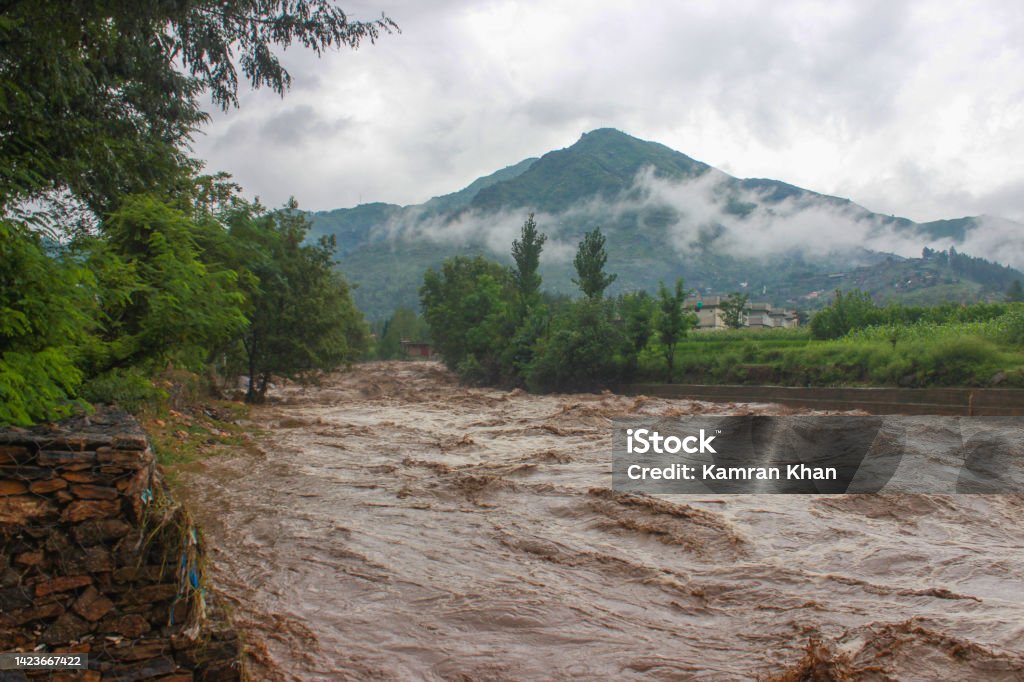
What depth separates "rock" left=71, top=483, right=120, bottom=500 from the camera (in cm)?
410

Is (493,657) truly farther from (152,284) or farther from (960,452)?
(960,452)

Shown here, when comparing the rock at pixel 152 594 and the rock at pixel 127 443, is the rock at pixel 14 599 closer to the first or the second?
the rock at pixel 152 594

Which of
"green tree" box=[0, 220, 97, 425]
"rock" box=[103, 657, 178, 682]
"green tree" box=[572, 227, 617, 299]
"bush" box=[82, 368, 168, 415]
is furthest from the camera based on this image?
"green tree" box=[572, 227, 617, 299]

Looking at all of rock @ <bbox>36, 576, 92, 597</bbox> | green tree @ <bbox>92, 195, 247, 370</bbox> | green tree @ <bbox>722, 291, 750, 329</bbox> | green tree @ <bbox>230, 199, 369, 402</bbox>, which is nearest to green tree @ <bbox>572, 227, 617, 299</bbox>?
green tree @ <bbox>230, 199, 369, 402</bbox>

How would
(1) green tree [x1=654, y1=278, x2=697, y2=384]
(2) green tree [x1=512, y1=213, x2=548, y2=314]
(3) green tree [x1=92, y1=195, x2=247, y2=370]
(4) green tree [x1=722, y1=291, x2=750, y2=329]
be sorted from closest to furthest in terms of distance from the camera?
(3) green tree [x1=92, y1=195, x2=247, y2=370] → (1) green tree [x1=654, y1=278, x2=697, y2=384] → (2) green tree [x1=512, y1=213, x2=548, y2=314] → (4) green tree [x1=722, y1=291, x2=750, y2=329]

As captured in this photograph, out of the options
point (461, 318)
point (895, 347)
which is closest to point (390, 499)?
point (895, 347)

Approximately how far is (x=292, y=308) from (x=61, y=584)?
22.2 meters

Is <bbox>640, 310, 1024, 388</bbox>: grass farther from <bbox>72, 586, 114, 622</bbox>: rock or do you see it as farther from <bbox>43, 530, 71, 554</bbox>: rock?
<bbox>43, 530, 71, 554</bbox>: rock

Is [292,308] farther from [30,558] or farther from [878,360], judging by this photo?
[30,558]

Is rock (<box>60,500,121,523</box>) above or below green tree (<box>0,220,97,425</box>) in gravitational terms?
below

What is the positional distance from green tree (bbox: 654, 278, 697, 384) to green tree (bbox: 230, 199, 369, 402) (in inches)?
557

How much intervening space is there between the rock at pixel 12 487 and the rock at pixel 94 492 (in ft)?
0.77

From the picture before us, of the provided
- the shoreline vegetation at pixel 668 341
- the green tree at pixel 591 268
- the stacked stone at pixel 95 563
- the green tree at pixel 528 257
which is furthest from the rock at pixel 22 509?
the green tree at pixel 528 257

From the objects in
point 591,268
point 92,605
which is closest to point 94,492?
point 92,605
